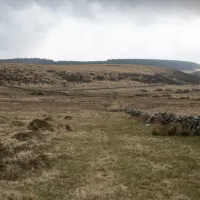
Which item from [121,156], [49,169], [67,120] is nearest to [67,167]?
[49,169]

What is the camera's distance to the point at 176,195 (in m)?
12.8

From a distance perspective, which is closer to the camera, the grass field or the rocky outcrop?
the grass field

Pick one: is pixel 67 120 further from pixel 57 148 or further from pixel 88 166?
pixel 88 166

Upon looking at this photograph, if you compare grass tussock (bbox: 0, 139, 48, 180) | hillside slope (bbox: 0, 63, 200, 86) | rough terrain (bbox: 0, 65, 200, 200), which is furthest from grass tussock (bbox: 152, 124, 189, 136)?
hillside slope (bbox: 0, 63, 200, 86)

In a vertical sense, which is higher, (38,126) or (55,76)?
(38,126)

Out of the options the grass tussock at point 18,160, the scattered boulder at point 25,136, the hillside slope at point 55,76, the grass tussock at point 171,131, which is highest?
the grass tussock at point 171,131

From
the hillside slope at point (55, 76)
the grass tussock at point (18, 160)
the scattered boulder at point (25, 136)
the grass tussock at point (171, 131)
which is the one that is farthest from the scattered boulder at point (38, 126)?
the hillside slope at point (55, 76)

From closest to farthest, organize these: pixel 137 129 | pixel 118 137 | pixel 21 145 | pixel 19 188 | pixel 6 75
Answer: pixel 19 188 → pixel 21 145 → pixel 118 137 → pixel 137 129 → pixel 6 75

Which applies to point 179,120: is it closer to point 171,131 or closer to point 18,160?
point 171,131

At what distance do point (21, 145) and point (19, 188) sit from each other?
6.81m

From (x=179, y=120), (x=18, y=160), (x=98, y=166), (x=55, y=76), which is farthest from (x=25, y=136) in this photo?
(x=55, y=76)

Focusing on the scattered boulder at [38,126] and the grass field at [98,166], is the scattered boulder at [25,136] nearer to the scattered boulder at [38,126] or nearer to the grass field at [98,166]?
the grass field at [98,166]

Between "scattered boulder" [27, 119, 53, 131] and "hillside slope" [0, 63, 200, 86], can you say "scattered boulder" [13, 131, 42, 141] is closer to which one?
"scattered boulder" [27, 119, 53, 131]

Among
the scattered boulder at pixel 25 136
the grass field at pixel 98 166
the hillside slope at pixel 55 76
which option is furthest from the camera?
the hillside slope at pixel 55 76
